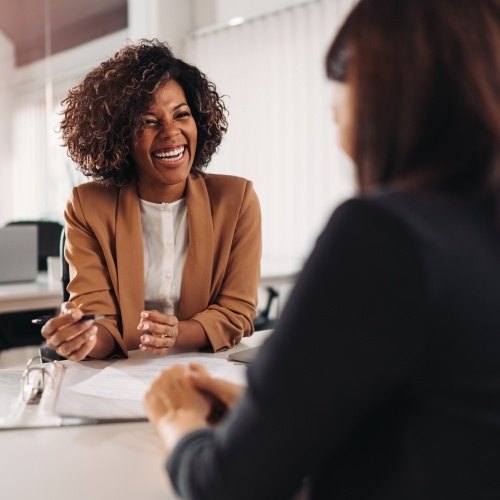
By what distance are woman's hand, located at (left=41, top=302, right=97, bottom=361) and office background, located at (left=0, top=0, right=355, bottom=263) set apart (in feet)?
8.97

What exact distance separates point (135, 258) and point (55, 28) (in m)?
4.27

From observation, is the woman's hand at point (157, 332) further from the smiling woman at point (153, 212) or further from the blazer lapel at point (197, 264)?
the blazer lapel at point (197, 264)

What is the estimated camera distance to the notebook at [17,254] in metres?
3.13

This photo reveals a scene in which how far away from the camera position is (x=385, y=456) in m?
0.58

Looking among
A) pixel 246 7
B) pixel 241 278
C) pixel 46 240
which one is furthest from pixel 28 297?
pixel 246 7

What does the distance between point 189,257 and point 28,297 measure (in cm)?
128

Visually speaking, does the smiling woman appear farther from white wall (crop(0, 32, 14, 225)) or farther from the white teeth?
white wall (crop(0, 32, 14, 225))

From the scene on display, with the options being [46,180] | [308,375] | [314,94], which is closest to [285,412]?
[308,375]

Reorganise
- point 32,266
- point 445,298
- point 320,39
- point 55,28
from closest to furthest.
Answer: point 445,298 < point 32,266 < point 320,39 < point 55,28

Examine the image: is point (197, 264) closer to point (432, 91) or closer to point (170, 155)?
point (170, 155)

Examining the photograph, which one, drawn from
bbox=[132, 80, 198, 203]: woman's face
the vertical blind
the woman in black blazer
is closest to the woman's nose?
bbox=[132, 80, 198, 203]: woman's face

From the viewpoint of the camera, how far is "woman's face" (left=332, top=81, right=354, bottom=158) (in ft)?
2.07

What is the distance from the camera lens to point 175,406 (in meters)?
0.80

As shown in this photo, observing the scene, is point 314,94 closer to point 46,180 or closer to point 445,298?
point 46,180
